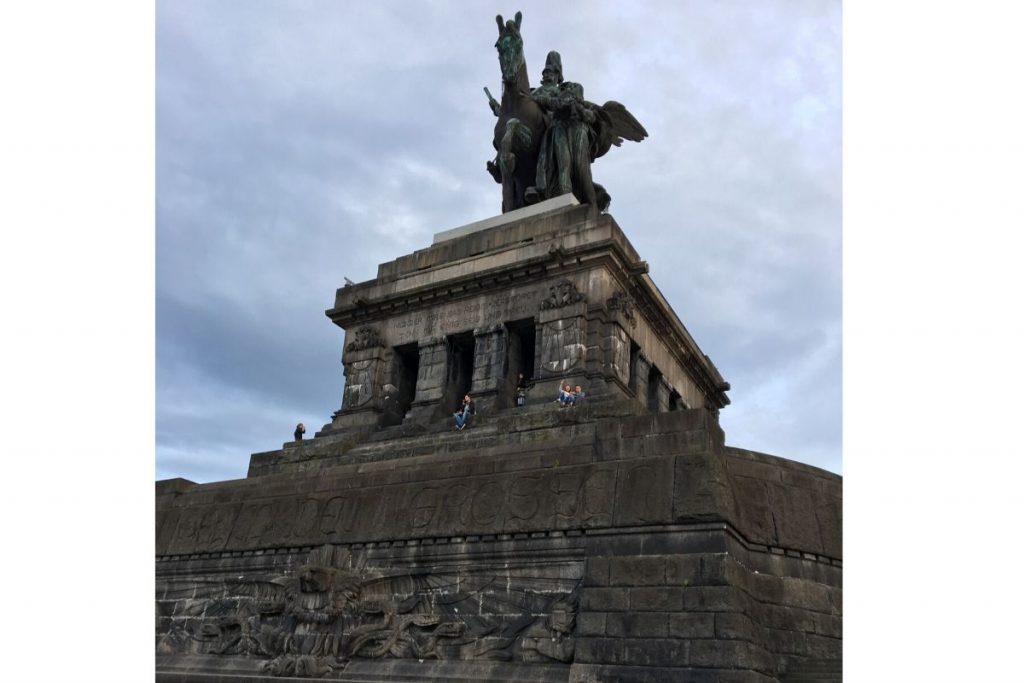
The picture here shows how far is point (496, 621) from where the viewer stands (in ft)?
38.7

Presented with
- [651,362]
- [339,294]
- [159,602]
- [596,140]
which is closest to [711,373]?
[651,362]

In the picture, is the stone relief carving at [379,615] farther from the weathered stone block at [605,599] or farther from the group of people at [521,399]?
the group of people at [521,399]

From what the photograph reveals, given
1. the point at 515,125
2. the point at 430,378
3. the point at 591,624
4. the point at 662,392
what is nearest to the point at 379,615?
the point at 591,624

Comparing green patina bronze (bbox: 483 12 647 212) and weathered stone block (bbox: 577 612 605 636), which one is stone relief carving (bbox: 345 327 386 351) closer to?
green patina bronze (bbox: 483 12 647 212)

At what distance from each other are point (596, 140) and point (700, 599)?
66.3 ft

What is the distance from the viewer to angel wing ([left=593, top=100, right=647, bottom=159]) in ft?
91.8

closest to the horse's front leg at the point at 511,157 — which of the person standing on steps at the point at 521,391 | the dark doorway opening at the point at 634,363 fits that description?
the person standing on steps at the point at 521,391

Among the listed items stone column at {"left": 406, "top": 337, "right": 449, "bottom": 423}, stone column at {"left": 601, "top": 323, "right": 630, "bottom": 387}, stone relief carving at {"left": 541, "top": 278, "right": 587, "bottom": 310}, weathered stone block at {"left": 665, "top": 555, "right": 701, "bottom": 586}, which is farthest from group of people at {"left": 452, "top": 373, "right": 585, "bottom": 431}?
weathered stone block at {"left": 665, "top": 555, "right": 701, "bottom": 586}

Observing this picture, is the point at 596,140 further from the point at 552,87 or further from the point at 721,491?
the point at 721,491

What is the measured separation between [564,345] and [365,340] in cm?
648

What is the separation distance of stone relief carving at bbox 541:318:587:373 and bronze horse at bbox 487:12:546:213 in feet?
24.6

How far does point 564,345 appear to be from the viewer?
2006 cm

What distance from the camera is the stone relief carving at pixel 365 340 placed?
2333cm

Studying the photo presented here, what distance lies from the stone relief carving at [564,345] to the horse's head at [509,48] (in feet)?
33.2
